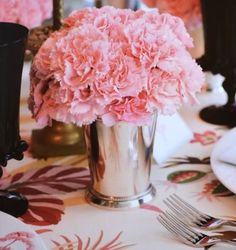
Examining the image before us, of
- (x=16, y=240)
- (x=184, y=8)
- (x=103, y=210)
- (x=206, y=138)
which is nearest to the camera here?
(x=16, y=240)

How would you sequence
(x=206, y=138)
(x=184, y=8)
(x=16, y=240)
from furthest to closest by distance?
(x=184, y=8) < (x=206, y=138) < (x=16, y=240)

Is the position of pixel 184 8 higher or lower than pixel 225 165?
higher

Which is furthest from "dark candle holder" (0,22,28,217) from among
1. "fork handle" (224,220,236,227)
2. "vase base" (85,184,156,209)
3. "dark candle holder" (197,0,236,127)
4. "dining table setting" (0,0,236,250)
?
"dark candle holder" (197,0,236,127)

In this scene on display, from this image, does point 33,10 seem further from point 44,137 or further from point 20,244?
point 20,244

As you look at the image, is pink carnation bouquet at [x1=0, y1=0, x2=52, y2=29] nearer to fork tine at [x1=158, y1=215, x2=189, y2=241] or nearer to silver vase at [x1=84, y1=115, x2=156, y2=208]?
silver vase at [x1=84, y1=115, x2=156, y2=208]

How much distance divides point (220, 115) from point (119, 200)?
35 cm

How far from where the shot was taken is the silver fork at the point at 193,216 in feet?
2.03

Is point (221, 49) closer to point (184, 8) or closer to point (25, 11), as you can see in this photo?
point (184, 8)

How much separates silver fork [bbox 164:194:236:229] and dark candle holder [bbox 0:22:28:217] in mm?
201

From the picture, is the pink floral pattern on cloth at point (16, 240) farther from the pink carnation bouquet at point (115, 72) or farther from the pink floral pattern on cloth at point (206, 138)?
the pink floral pattern on cloth at point (206, 138)

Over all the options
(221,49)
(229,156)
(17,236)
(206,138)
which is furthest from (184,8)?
(17,236)

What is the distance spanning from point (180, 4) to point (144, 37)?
438mm

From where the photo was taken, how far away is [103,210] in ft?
2.21

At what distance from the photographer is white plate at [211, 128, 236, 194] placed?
690 mm
